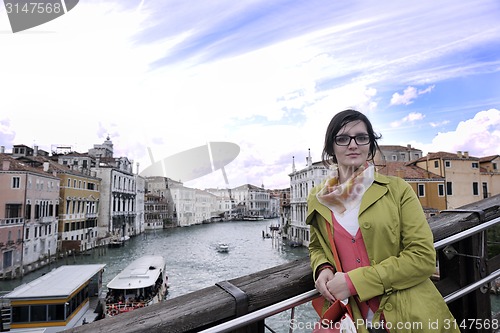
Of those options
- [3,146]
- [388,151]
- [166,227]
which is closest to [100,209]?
[3,146]

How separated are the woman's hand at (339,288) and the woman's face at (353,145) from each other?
0.42 metres

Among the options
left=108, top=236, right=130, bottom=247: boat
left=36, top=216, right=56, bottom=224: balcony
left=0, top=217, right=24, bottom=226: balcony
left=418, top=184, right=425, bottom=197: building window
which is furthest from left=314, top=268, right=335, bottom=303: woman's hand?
left=108, top=236, right=130, bottom=247: boat

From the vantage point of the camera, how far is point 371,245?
1.06 metres

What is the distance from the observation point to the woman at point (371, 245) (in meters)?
0.99

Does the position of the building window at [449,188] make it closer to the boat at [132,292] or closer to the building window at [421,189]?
the building window at [421,189]

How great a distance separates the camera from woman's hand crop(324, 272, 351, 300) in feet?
3.30

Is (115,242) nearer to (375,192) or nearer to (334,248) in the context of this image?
(334,248)

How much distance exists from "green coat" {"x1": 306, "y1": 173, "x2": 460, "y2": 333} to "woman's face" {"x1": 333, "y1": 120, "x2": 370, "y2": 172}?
128 millimetres

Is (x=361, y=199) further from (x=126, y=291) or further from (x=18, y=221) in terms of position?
(x=18, y=221)

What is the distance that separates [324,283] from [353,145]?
0.50m

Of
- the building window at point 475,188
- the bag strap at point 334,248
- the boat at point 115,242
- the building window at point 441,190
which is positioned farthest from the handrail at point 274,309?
the boat at point 115,242

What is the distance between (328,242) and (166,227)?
61173mm

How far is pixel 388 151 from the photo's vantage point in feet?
105

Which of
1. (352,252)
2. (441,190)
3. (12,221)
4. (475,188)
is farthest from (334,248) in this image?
(12,221)
